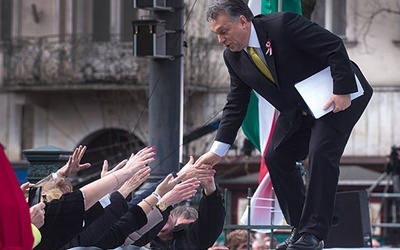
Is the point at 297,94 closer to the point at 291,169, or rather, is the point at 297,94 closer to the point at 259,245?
the point at 291,169

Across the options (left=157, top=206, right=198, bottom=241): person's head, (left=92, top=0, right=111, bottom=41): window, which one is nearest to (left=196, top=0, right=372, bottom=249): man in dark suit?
(left=157, top=206, right=198, bottom=241): person's head

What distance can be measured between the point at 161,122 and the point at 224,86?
14.2 meters

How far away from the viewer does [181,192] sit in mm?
7773

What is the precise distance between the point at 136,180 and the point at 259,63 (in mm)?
1132

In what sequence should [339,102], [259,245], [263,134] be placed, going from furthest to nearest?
[263,134]
[259,245]
[339,102]

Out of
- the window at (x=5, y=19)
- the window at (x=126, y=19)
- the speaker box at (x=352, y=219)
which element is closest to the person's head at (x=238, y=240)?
the speaker box at (x=352, y=219)

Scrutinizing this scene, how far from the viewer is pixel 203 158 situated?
788 cm

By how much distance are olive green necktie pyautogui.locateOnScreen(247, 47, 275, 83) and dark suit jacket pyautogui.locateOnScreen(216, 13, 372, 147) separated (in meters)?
0.03

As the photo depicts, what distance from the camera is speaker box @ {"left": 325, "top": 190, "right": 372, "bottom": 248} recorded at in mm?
10805

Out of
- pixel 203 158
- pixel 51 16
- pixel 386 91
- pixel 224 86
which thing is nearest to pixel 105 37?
pixel 51 16

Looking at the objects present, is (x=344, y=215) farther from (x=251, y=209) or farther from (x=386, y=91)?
(x=386, y=91)

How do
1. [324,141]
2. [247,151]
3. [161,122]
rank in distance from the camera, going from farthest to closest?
1. [247,151]
2. [161,122]
3. [324,141]

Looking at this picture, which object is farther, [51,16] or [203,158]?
[51,16]

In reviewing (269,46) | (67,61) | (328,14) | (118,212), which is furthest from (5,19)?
(269,46)
